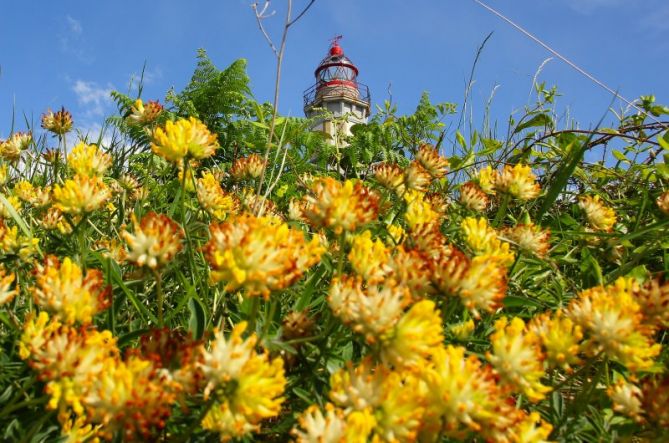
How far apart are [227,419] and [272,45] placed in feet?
3.69

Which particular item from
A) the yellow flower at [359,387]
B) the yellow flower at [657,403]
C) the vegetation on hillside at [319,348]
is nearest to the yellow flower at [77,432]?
the vegetation on hillside at [319,348]

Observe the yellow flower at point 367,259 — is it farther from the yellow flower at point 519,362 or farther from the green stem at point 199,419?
the green stem at point 199,419

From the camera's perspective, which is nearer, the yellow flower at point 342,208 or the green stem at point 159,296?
the green stem at point 159,296

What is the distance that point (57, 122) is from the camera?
6.96 feet

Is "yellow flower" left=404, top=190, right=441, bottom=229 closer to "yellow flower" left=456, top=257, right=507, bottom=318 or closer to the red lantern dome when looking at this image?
"yellow flower" left=456, top=257, right=507, bottom=318

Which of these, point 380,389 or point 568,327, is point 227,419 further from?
point 568,327

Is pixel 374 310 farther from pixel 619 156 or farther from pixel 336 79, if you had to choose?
pixel 336 79

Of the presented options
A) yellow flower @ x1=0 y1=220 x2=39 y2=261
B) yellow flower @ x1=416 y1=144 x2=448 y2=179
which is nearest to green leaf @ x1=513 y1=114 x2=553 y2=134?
yellow flower @ x1=416 y1=144 x2=448 y2=179

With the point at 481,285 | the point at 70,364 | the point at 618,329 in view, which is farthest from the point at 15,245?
the point at 618,329

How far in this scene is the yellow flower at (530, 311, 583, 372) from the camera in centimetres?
87

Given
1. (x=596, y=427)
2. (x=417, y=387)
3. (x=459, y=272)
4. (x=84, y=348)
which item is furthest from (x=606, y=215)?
(x=84, y=348)

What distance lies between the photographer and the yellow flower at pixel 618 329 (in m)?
0.85

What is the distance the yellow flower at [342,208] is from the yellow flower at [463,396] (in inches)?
14.2

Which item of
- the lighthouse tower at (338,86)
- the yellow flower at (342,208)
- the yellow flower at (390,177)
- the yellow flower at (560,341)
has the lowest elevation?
the yellow flower at (560,341)
